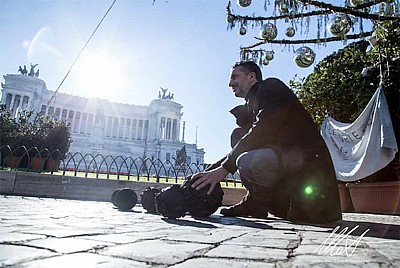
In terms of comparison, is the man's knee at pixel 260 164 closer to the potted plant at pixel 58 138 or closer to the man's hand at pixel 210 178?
the man's hand at pixel 210 178

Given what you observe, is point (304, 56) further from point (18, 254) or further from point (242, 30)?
point (18, 254)

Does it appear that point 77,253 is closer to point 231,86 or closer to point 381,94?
point 231,86

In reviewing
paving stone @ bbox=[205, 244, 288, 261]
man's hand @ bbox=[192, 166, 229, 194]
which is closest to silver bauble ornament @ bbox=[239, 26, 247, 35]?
man's hand @ bbox=[192, 166, 229, 194]

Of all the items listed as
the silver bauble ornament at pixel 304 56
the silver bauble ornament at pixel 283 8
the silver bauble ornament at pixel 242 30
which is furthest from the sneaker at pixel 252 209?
the silver bauble ornament at pixel 242 30

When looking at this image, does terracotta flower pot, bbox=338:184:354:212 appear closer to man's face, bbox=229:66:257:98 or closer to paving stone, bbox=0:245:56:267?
man's face, bbox=229:66:257:98

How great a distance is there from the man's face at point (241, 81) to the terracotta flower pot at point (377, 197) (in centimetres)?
315

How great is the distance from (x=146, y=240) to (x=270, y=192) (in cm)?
163

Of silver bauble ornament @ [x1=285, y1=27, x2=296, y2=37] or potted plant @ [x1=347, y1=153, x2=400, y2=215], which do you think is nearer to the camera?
silver bauble ornament @ [x1=285, y1=27, x2=296, y2=37]

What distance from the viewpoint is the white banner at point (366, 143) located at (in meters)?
4.47

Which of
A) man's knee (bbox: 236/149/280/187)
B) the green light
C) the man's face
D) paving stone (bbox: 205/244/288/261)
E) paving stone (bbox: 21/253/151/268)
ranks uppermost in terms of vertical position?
the man's face

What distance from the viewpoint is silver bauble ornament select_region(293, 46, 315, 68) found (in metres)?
3.95

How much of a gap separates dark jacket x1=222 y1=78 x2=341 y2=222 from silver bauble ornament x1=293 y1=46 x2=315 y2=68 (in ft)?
6.43

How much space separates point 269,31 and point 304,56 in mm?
557

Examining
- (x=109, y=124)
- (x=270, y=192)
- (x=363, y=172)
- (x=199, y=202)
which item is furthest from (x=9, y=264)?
(x=109, y=124)
